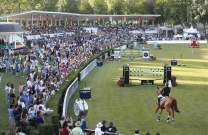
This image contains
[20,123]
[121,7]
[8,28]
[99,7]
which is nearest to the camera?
[20,123]

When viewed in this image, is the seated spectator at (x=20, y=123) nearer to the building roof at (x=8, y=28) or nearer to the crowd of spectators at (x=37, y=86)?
the crowd of spectators at (x=37, y=86)

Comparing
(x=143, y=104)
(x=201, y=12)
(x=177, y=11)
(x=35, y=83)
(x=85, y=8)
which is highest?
(x=85, y=8)

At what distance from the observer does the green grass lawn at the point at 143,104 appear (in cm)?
1703

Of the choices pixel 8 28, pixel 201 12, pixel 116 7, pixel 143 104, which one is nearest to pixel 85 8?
pixel 116 7

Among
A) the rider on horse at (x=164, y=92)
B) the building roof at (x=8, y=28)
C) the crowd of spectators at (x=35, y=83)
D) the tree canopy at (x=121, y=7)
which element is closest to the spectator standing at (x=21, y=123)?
the crowd of spectators at (x=35, y=83)

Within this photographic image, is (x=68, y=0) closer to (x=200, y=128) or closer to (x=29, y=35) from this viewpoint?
(x=29, y=35)

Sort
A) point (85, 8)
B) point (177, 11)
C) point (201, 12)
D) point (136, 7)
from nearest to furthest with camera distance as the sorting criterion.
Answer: point (201, 12)
point (177, 11)
point (136, 7)
point (85, 8)

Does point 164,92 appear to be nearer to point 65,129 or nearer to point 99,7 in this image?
point 65,129

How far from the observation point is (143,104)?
21672 mm

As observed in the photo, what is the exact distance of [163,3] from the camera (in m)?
101

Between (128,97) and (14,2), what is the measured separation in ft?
299

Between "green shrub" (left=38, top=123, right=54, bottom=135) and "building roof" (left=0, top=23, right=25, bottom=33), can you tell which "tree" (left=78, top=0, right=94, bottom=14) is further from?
"green shrub" (left=38, top=123, right=54, bottom=135)

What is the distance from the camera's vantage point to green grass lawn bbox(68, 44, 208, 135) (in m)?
17.0

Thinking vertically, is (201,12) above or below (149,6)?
below
